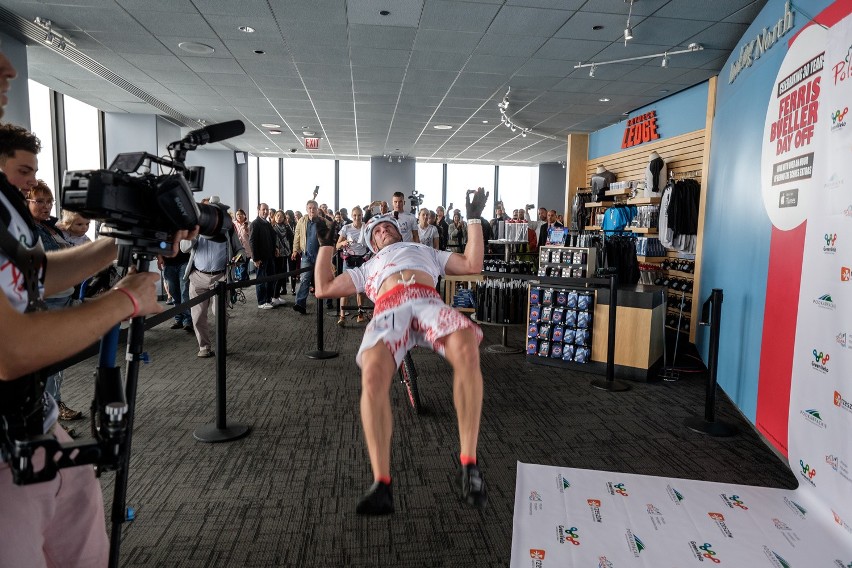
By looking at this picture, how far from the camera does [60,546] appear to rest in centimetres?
117

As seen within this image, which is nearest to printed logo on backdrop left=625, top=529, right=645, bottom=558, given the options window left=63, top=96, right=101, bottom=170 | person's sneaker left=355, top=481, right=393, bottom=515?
person's sneaker left=355, top=481, right=393, bottom=515

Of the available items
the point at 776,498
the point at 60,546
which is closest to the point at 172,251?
the point at 60,546

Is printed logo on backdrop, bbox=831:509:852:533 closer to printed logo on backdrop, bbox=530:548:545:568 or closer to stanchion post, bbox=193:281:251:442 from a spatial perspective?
printed logo on backdrop, bbox=530:548:545:568

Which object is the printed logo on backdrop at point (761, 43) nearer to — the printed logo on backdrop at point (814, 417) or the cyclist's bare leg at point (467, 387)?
the printed logo on backdrop at point (814, 417)

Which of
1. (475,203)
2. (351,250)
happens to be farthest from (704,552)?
(351,250)

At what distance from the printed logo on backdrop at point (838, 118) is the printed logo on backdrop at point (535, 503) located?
2.37m

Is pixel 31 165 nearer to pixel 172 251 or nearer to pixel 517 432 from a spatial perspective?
pixel 172 251

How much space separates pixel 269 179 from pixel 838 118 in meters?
16.9

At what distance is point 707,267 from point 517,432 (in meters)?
3.58

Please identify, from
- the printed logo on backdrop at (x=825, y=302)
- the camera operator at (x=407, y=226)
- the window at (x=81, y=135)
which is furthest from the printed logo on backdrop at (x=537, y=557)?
the window at (x=81, y=135)

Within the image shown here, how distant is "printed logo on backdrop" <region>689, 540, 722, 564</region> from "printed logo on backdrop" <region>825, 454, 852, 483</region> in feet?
2.39

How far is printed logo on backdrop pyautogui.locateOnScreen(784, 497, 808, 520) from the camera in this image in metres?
2.47

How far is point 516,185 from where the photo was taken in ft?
62.6

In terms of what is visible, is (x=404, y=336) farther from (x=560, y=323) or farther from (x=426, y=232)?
(x=426, y=232)
